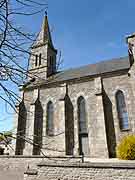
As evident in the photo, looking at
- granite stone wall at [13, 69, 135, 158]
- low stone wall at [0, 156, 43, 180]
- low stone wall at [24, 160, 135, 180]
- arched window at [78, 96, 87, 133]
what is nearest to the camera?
low stone wall at [24, 160, 135, 180]

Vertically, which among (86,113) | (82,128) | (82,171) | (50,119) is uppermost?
(86,113)

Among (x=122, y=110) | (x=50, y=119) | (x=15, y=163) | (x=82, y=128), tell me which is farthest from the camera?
(x=50, y=119)

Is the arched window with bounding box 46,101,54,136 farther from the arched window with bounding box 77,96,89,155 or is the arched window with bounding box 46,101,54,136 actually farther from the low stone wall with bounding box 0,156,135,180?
the low stone wall with bounding box 0,156,135,180

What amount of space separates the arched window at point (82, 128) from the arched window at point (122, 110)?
12.5ft

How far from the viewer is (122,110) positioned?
1973 cm

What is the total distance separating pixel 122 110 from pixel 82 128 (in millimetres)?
4790

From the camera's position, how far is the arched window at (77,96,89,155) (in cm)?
2012

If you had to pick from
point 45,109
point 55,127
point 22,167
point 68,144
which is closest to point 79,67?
point 45,109

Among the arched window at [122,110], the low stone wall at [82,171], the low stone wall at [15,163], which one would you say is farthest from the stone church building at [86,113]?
the low stone wall at [82,171]

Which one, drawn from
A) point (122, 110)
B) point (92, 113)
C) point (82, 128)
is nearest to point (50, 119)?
point (82, 128)

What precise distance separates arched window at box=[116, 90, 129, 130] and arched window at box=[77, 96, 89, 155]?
381 centimetres

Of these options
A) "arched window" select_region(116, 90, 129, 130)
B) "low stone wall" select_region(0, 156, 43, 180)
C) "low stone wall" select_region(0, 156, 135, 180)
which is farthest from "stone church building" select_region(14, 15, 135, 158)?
"low stone wall" select_region(0, 156, 135, 180)

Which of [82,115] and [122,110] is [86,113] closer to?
[82,115]

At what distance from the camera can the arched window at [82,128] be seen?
20125 millimetres
